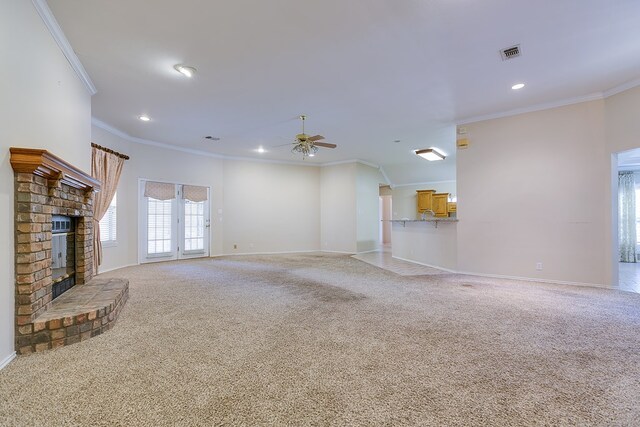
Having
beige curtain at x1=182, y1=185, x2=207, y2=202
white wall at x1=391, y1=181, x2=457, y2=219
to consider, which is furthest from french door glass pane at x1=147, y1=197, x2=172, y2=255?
white wall at x1=391, y1=181, x2=457, y2=219

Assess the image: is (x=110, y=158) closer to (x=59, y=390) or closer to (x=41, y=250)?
(x=41, y=250)

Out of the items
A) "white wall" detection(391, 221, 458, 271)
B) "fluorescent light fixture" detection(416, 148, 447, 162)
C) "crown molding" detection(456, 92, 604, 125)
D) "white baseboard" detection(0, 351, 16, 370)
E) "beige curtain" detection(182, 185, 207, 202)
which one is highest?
"crown molding" detection(456, 92, 604, 125)

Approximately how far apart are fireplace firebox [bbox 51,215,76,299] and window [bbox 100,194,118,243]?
2.50 metres

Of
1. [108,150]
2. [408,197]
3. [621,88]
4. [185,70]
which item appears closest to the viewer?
[185,70]

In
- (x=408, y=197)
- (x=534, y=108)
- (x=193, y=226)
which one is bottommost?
(x=193, y=226)

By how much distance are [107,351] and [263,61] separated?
332 centimetres

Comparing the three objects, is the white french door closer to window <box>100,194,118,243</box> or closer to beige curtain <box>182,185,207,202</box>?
beige curtain <box>182,185,207,202</box>

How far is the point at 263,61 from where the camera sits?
3566 mm

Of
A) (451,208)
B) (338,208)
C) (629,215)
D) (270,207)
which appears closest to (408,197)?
(451,208)

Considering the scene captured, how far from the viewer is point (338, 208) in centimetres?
→ 947

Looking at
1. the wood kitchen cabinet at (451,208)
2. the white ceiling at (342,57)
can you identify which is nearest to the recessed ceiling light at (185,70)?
the white ceiling at (342,57)

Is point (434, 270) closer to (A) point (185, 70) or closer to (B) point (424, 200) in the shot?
(A) point (185, 70)

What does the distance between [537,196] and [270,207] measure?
21.8 feet

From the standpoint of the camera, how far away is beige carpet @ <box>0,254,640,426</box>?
1587mm
